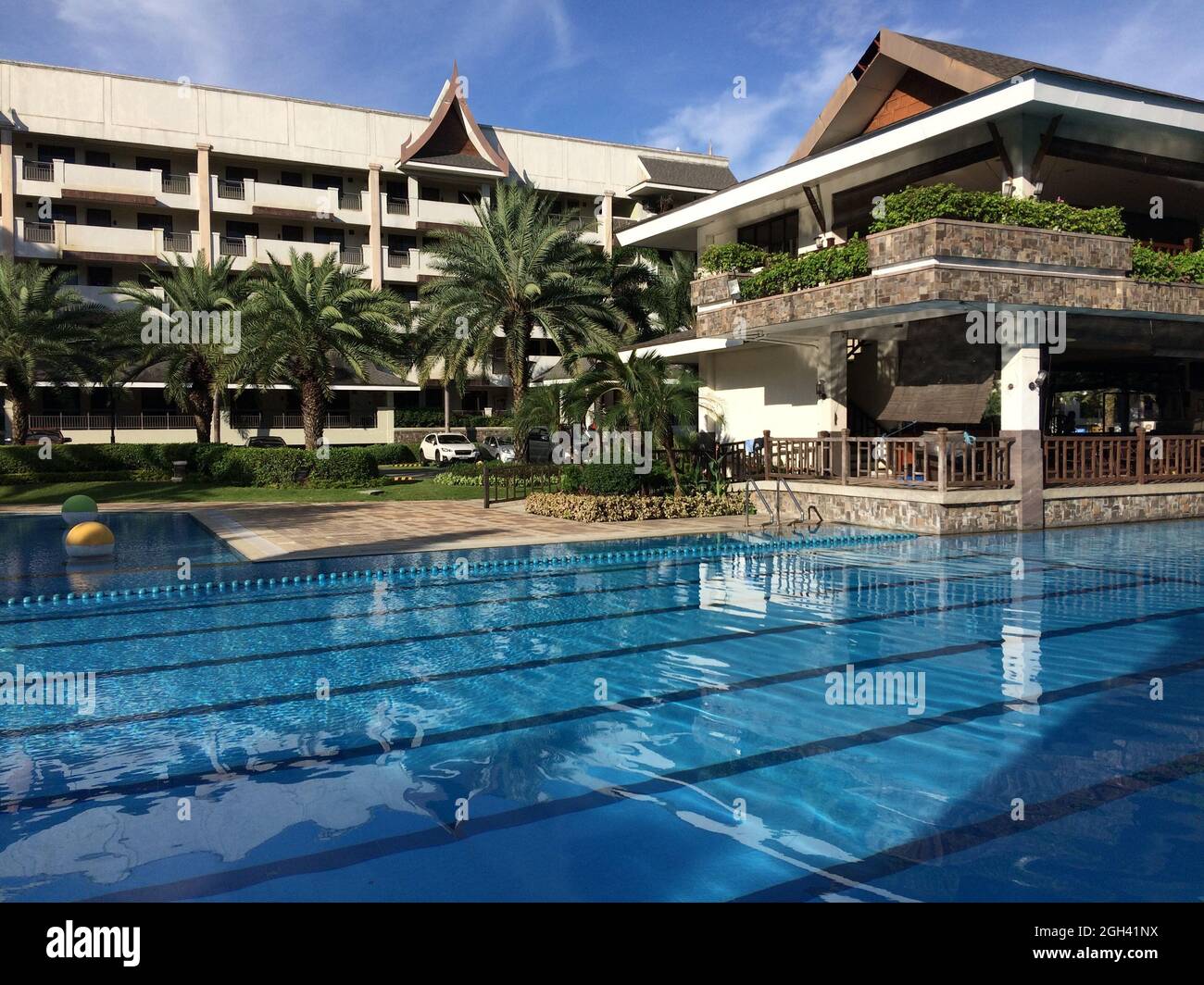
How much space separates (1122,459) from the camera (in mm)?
20109

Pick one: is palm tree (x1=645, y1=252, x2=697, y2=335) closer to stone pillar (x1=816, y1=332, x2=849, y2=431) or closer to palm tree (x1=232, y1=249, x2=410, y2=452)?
palm tree (x1=232, y1=249, x2=410, y2=452)

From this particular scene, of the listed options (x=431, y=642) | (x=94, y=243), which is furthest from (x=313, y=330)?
(x=94, y=243)

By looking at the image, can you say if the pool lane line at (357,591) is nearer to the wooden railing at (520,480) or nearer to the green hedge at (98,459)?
the wooden railing at (520,480)

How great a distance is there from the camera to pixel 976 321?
18125mm

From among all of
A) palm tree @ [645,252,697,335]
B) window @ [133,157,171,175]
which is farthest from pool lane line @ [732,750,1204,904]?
window @ [133,157,171,175]

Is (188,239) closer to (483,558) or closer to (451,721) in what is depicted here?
(483,558)

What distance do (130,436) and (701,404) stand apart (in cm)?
2972

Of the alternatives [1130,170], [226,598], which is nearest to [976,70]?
[1130,170]

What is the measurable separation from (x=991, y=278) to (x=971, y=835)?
45.7 feet

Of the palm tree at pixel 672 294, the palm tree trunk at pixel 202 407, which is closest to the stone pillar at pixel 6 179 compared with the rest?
the palm tree trunk at pixel 202 407

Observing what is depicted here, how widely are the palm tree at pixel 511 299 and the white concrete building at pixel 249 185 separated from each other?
1277 centimetres

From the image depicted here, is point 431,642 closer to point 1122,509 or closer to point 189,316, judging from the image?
point 1122,509

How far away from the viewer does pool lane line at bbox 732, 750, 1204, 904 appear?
4305mm

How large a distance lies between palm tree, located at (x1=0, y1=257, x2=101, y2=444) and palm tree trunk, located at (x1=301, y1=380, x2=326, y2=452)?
886 cm
